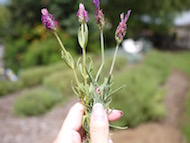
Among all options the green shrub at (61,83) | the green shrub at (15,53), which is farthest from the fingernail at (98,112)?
the green shrub at (15,53)

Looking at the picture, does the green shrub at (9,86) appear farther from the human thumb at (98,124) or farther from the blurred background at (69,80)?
the human thumb at (98,124)

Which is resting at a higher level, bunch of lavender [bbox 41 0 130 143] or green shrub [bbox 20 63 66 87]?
green shrub [bbox 20 63 66 87]

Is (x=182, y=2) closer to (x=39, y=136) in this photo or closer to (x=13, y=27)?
(x=13, y=27)

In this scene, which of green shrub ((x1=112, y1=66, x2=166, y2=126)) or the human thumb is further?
green shrub ((x1=112, y1=66, x2=166, y2=126))

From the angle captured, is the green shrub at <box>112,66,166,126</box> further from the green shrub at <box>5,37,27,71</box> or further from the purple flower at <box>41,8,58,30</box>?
the green shrub at <box>5,37,27,71</box>

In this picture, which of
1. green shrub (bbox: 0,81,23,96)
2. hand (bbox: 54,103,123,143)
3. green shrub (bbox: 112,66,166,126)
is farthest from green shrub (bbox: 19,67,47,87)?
hand (bbox: 54,103,123,143)

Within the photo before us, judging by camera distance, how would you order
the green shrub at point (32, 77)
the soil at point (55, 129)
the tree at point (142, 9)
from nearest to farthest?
the soil at point (55, 129), the green shrub at point (32, 77), the tree at point (142, 9)

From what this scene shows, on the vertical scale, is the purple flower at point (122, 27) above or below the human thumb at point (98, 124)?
above

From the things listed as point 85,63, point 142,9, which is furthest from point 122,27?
point 142,9
